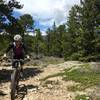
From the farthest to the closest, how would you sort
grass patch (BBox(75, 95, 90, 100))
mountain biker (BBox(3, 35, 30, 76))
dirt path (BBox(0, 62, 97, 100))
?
dirt path (BBox(0, 62, 97, 100)), grass patch (BBox(75, 95, 90, 100)), mountain biker (BBox(3, 35, 30, 76))

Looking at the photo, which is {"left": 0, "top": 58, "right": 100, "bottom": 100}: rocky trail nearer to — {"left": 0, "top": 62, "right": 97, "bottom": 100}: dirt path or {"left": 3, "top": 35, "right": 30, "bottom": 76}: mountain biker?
{"left": 0, "top": 62, "right": 97, "bottom": 100}: dirt path

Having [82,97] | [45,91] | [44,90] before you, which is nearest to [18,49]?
[45,91]

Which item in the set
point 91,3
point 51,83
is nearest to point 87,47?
point 91,3

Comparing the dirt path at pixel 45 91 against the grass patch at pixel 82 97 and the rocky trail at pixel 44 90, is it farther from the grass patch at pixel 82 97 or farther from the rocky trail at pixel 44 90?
the grass patch at pixel 82 97

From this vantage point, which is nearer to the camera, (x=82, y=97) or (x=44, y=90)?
(x=82, y=97)

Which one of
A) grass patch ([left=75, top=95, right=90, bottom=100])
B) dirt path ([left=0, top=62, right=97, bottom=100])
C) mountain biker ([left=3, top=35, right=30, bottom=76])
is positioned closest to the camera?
mountain biker ([left=3, top=35, right=30, bottom=76])

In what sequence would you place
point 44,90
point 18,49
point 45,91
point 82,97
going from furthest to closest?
point 44,90 → point 45,91 → point 82,97 → point 18,49

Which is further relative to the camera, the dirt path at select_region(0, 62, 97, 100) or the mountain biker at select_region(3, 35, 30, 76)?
the dirt path at select_region(0, 62, 97, 100)

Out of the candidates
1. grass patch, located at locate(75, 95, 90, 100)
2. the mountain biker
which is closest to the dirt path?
grass patch, located at locate(75, 95, 90, 100)

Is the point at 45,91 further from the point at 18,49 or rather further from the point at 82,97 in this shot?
the point at 18,49

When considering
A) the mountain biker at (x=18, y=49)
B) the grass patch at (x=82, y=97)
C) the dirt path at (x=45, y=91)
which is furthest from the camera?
the dirt path at (x=45, y=91)

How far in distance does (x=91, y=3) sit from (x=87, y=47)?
264 inches

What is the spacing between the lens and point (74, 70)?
22391mm

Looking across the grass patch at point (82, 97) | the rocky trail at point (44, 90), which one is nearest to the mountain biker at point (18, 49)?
the rocky trail at point (44, 90)
